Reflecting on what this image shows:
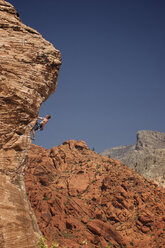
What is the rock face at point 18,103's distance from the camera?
9.57 metres

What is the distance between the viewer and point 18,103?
1136 centimetres

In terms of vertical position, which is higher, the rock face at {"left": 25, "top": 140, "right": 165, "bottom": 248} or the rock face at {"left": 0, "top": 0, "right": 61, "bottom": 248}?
the rock face at {"left": 0, "top": 0, "right": 61, "bottom": 248}

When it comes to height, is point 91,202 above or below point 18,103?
below

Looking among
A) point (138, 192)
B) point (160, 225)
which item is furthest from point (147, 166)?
point (160, 225)

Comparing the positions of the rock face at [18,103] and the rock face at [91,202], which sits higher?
the rock face at [18,103]

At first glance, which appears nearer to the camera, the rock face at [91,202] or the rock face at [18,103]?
the rock face at [18,103]

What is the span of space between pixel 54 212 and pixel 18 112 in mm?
34941

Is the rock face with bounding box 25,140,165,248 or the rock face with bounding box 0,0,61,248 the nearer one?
the rock face with bounding box 0,0,61,248

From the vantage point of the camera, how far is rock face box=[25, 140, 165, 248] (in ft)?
129

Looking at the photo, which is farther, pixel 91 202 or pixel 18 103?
pixel 91 202

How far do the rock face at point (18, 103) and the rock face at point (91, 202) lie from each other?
2499 centimetres

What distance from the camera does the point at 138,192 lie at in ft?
180

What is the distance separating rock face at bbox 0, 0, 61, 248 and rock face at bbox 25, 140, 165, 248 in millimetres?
24990

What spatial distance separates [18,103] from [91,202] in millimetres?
47645
